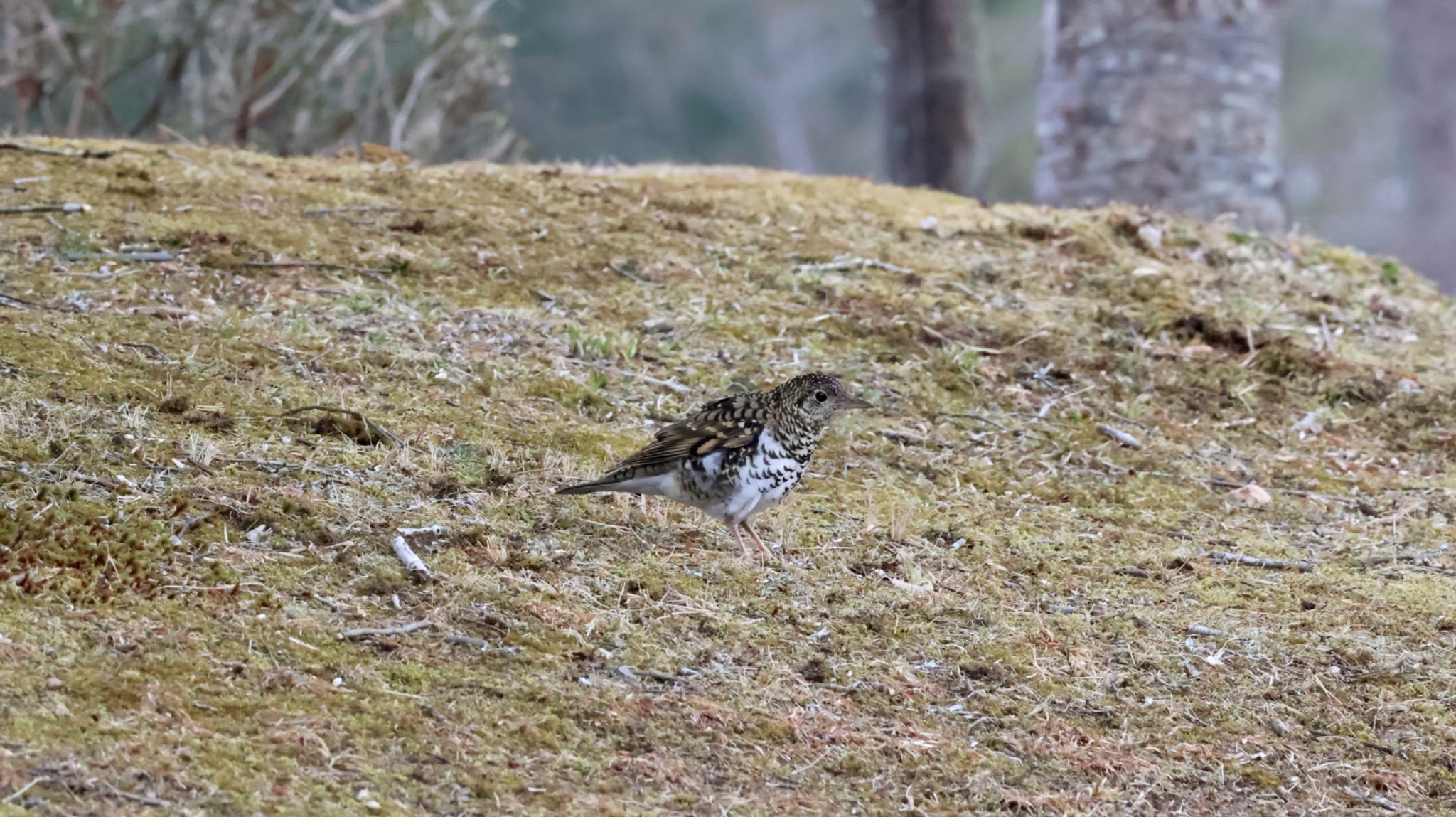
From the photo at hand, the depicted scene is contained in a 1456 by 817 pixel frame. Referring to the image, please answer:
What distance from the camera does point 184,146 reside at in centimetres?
784

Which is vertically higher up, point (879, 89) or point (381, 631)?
point (381, 631)

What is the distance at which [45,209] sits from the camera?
6645 mm

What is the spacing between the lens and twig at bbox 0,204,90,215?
21.6 feet

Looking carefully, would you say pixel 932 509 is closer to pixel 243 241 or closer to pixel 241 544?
pixel 241 544

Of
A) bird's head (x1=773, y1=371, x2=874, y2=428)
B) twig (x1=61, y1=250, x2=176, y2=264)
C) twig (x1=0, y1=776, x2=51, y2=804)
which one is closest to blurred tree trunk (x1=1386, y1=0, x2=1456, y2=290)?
bird's head (x1=773, y1=371, x2=874, y2=428)

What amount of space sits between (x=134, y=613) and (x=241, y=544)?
1.60 ft

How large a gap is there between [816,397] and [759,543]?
1.99ft

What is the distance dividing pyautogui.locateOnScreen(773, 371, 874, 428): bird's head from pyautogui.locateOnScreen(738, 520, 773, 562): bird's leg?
415mm

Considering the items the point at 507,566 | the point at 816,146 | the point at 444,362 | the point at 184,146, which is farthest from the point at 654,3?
the point at 507,566

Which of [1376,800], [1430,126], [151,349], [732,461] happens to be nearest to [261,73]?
[151,349]

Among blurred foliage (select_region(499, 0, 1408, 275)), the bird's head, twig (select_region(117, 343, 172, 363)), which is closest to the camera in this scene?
the bird's head

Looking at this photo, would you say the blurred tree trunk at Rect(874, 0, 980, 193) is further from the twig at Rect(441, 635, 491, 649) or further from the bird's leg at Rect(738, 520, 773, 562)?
the twig at Rect(441, 635, 491, 649)

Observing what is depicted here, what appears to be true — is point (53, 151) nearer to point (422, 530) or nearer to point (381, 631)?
point (422, 530)

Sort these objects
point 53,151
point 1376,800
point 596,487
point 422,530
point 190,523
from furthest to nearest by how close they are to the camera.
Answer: point 53,151 → point 596,487 → point 422,530 → point 190,523 → point 1376,800
